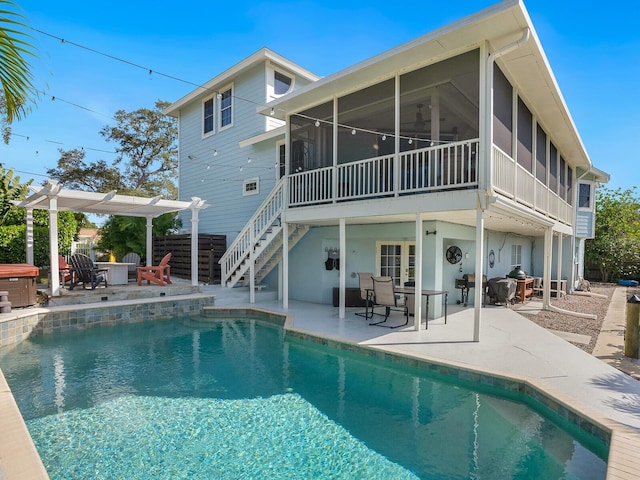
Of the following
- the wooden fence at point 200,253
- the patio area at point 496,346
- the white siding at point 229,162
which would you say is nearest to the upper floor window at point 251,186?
the white siding at point 229,162

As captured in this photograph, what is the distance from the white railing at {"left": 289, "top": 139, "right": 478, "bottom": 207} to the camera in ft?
22.0

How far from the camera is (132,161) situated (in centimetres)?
2505

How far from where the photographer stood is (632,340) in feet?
19.3

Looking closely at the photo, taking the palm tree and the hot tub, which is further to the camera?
the hot tub

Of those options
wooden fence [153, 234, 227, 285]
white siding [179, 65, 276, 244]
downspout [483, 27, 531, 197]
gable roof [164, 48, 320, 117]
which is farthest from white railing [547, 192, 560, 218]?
wooden fence [153, 234, 227, 285]

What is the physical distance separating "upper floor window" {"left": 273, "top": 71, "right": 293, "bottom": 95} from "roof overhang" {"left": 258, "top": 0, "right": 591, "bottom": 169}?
3637mm

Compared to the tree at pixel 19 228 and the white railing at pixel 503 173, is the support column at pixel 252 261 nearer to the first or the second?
the white railing at pixel 503 173

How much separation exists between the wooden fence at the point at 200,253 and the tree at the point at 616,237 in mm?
19435

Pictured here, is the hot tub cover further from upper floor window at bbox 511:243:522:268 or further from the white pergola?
upper floor window at bbox 511:243:522:268

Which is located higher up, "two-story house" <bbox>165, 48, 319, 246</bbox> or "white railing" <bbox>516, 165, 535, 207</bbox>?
"two-story house" <bbox>165, 48, 319, 246</bbox>

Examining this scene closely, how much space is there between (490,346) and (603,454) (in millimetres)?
2823

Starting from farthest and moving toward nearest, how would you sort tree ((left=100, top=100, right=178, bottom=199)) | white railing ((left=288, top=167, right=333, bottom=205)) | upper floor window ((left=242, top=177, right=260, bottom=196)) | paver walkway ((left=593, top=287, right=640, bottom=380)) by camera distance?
1. tree ((left=100, top=100, right=178, bottom=199))
2. upper floor window ((left=242, top=177, right=260, bottom=196))
3. white railing ((left=288, top=167, right=333, bottom=205))
4. paver walkway ((left=593, top=287, right=640, bottom=380))

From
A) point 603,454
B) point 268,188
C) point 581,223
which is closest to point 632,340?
point 603,454

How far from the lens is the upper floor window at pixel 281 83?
1331 centimetres
